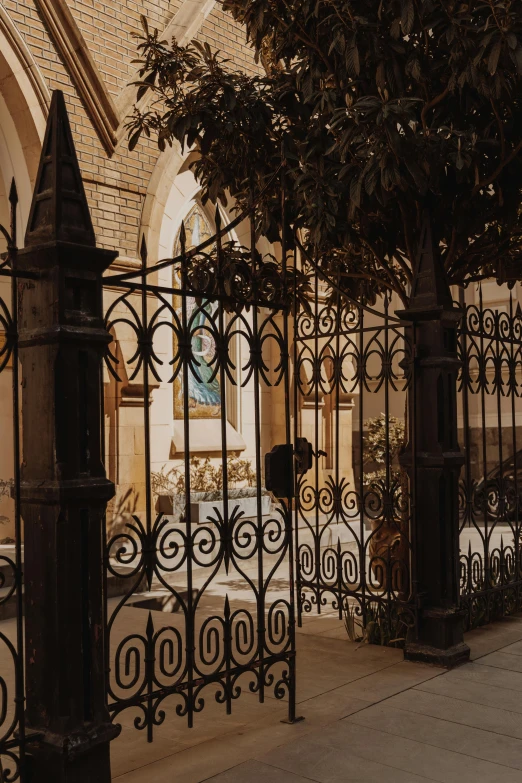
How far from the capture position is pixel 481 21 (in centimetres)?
550

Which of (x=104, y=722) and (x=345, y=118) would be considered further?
(x=345, y=118)

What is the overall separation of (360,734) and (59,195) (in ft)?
10.1

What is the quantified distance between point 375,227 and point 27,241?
3696 mm

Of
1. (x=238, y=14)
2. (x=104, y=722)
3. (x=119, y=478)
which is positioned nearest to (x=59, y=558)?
(x=104, y=722)

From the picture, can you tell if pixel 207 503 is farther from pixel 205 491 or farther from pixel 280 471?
pixel 280 471

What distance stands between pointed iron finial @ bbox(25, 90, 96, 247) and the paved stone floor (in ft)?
8.17

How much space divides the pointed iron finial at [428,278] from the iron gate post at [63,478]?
2.93 meters

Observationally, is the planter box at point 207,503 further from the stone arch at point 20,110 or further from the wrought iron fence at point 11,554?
the stone arch at point 20,110

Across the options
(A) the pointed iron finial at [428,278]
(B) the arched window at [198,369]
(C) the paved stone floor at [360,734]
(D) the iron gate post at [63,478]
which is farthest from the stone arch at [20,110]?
(C) the paved stone floor at [360,734]

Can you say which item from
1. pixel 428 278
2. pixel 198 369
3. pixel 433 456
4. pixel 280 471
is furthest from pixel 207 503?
pixel 280 471

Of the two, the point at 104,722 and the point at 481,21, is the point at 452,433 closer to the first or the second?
the point at 481,21

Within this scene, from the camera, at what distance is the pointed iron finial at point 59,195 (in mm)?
3492

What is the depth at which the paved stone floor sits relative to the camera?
12.9 ft

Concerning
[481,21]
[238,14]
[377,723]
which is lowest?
[377,723]
